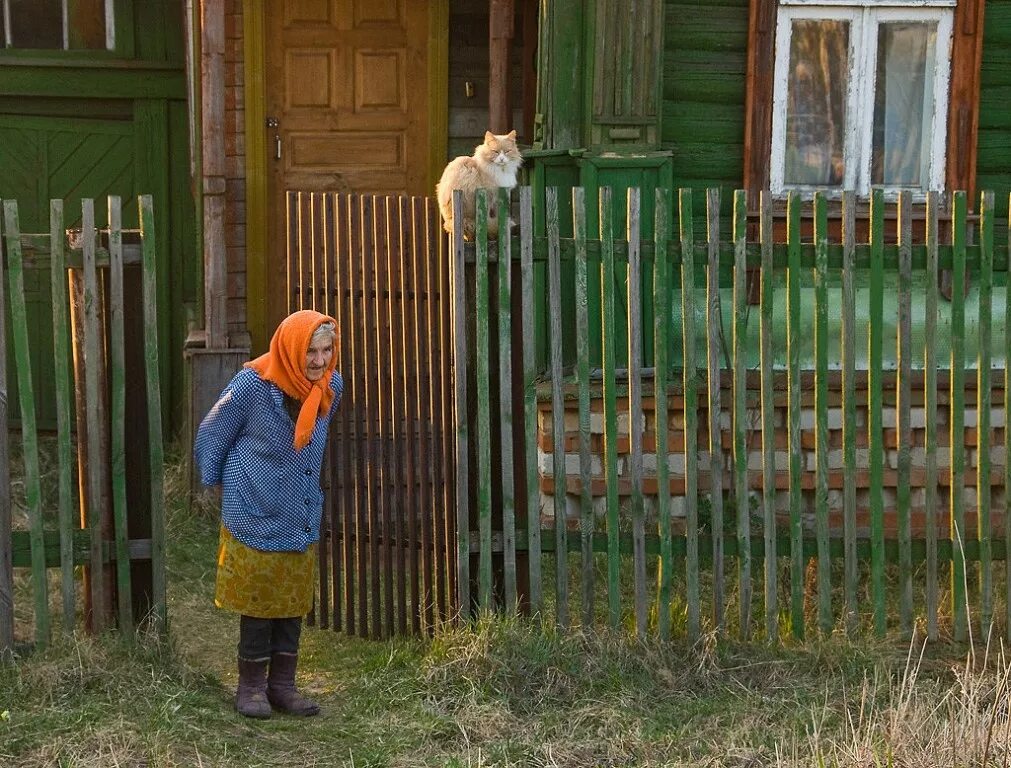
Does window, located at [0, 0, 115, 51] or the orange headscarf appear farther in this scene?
window, located at [0, 0, 115, 51]

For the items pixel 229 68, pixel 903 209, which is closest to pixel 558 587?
pixel 903 209

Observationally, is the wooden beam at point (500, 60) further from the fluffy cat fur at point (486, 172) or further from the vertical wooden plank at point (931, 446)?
the vertical wooden plank at point (931, 446)

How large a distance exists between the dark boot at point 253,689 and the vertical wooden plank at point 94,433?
674mm

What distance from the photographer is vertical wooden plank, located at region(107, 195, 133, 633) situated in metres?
5.44

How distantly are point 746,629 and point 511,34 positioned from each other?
4.82 m

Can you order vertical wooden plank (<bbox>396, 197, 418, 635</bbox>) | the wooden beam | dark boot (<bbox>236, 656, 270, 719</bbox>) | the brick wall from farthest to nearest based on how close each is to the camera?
the wooden beam → the brick wall → vertical wooden plank (<bbox>396, 197, 418, 635</bbox>) → dark boot (<bbox>236, 656, 270, 719</bbox>)

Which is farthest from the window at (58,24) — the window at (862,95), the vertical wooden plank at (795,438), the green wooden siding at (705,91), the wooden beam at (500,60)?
the vertical wooden plank at (795,438)

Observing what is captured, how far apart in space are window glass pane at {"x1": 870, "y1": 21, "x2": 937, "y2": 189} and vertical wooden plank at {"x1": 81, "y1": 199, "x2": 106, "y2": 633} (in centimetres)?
470

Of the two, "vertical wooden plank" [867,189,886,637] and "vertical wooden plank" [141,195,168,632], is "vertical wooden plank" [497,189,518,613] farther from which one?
"vertical wooden plank" [867,189,886,637]

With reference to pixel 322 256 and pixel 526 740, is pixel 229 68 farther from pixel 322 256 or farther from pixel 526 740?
pixel 526 740

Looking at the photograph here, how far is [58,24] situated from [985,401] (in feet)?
26.7

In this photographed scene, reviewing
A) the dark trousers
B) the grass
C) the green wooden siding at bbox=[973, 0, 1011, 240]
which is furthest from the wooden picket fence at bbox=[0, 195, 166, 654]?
the green wooden siding at bbox=[973, 0, 1011, 240]

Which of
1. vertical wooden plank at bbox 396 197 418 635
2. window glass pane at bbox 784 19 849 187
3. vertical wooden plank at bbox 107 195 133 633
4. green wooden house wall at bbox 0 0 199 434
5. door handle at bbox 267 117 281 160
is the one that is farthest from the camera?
green wooden house wall at bbox 0 0 199 434

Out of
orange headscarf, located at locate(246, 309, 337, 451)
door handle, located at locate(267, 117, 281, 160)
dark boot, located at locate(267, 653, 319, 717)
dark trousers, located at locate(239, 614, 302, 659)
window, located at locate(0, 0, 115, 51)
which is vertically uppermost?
window, located at locate(0, 0, 115, 51)
